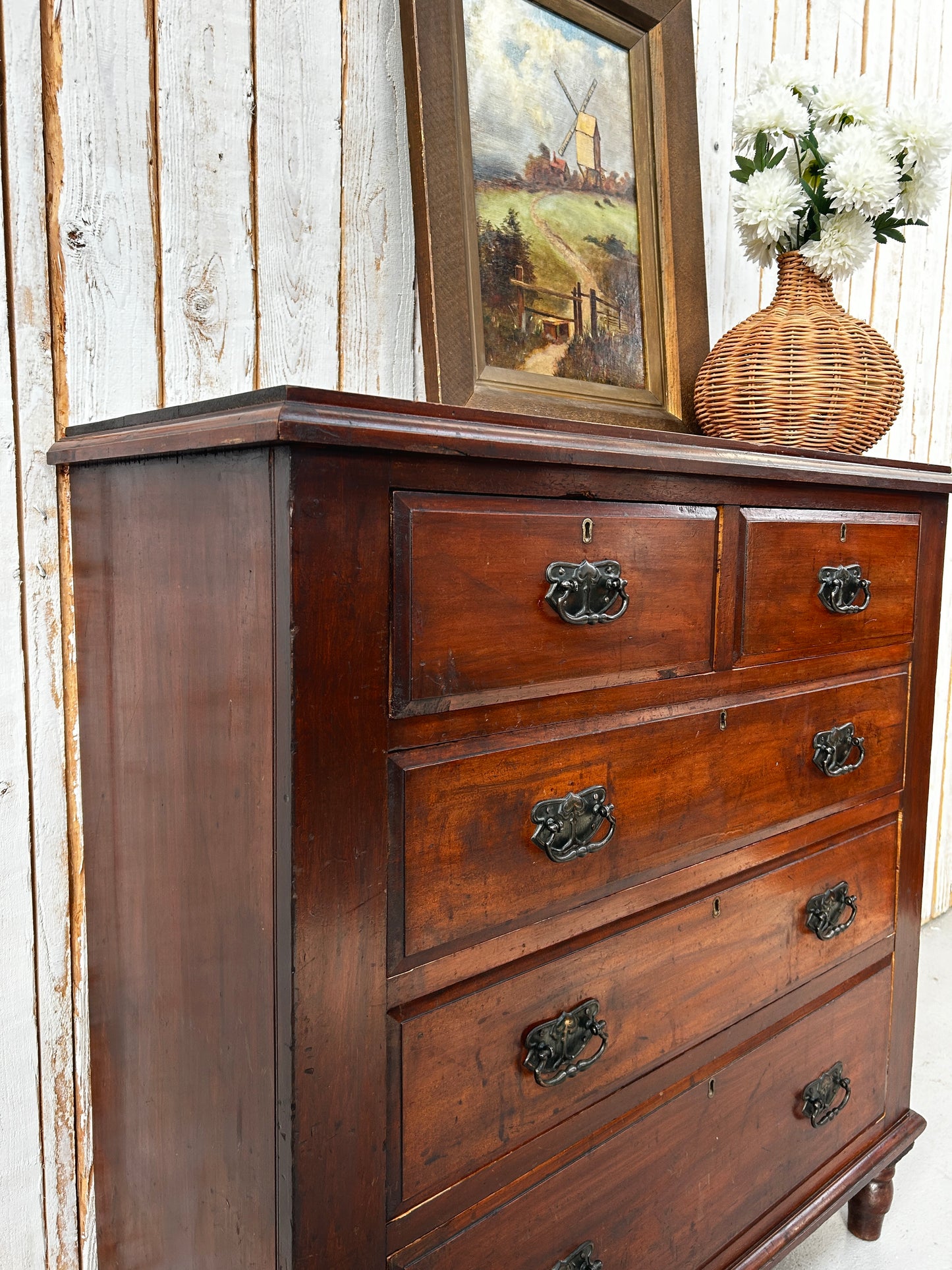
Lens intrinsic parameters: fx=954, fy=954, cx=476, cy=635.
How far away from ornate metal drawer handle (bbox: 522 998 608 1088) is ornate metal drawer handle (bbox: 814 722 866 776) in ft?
1.67

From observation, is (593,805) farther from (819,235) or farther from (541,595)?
(819,235)

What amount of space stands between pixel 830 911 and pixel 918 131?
3.76ft

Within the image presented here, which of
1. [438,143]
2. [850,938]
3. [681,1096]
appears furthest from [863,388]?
[681,1096]

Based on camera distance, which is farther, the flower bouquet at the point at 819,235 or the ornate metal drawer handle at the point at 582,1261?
the flower bouquet at the point at 819,235

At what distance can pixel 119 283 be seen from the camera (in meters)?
1.15

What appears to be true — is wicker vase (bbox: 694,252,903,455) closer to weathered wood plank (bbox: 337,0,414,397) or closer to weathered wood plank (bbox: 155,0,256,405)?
weathered wood plank (bbox: 337,0,414,397)

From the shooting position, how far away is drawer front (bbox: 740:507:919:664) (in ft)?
3.89

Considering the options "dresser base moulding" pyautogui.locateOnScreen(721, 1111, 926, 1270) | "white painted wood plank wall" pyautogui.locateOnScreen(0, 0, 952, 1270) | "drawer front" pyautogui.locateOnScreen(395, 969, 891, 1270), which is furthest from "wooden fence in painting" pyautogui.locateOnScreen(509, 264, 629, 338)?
"dresser base moulding" pyautogui.locateOnScreen(721, 1111, 926, 1270)

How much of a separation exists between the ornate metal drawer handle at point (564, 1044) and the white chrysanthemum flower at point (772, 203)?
1.18 m

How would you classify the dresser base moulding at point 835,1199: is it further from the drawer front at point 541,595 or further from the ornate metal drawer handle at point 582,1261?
the drawer front at point 541,595

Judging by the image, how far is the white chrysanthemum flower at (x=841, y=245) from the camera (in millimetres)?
1452

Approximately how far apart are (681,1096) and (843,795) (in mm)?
497

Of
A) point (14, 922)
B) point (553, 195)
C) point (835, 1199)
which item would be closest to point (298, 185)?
point (553, 195)

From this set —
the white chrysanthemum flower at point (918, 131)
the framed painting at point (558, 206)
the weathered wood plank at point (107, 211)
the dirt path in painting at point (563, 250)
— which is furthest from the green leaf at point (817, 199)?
the weathered wood plank at point (107, 211)
